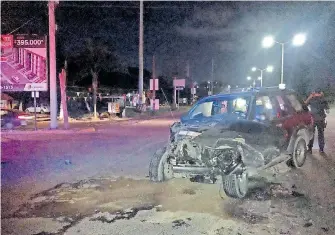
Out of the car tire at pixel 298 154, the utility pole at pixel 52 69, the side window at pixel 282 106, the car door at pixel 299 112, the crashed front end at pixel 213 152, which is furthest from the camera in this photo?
the utility pole at pixel 52 69

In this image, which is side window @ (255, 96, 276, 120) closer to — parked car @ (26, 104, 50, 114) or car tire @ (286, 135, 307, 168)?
car tire @ (286, 135, 307, 168)

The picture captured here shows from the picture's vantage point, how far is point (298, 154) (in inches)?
412

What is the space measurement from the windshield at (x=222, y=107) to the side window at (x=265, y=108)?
24 centimetres

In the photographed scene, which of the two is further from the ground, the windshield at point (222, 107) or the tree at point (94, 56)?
the tree at point (94, 56)

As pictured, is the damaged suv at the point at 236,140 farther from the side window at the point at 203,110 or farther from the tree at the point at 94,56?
the tree at the point at 94,56

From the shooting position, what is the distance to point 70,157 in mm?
13336

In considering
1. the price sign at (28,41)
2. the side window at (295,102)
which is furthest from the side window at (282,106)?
the price sign at (28,41)

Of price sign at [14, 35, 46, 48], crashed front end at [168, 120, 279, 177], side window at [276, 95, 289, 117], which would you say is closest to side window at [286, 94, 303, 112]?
side window at [276, 95, 289, 117]

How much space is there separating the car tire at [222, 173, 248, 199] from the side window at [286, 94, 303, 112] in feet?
11.9

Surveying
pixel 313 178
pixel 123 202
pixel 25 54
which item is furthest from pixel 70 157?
pixel 25 54

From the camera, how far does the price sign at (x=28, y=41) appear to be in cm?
2420

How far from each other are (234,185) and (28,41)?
64.8ft

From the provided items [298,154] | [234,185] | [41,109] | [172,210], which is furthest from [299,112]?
[41,109]

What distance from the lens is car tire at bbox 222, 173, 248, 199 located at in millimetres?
7562
